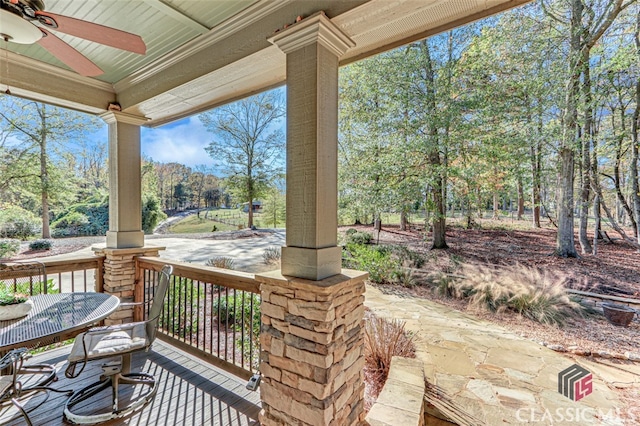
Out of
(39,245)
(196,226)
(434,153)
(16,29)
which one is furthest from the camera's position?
(196,226)

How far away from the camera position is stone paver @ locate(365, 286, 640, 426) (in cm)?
224

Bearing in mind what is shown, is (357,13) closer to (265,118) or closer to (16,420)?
(16,420)

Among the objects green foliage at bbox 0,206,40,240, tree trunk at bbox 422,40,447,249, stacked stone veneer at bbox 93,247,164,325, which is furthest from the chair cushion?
green foliage at bbox 0,206,40,240

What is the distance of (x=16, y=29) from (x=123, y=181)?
201 cm

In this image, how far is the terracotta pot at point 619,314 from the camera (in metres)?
3.78

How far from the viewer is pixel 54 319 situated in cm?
187

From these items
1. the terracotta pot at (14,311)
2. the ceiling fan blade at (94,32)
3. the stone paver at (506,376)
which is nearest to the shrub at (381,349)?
the stone paver at (506,376)

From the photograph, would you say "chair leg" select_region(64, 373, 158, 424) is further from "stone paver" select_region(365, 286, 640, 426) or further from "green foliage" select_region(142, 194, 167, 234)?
"green foliage" select_region(142, 194, 167, 234)

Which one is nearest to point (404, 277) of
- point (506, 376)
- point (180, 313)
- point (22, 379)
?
point (506, 376)

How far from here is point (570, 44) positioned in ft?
16.6

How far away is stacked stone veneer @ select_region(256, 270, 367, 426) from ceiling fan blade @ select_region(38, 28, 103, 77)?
6.68 ft

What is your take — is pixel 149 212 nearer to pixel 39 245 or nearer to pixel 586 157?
pixel 39 245

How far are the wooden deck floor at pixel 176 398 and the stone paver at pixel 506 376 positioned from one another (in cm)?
187

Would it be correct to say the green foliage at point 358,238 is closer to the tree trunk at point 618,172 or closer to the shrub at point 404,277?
the shrub at point 404,277
